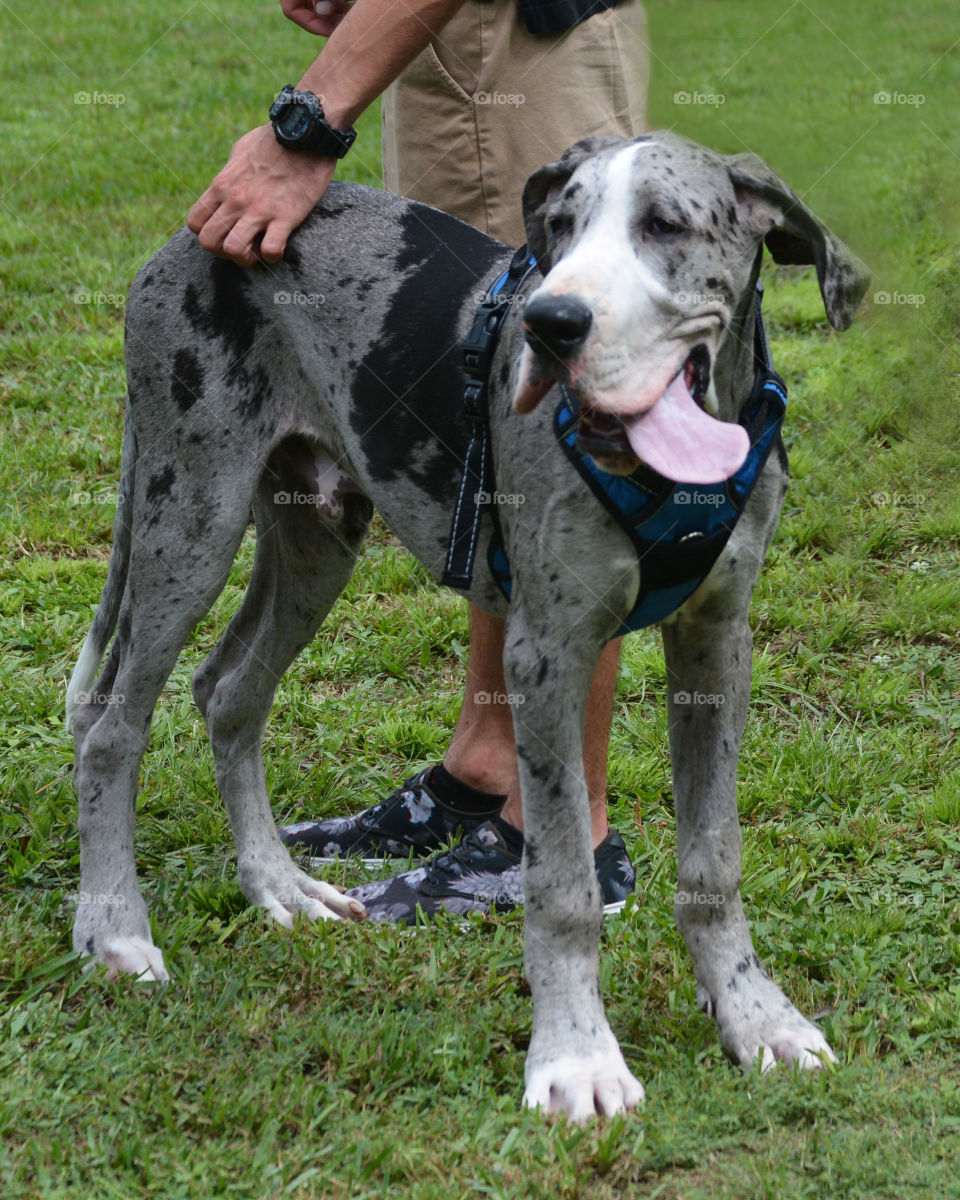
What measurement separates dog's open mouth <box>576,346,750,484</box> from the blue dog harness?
0.42 ft

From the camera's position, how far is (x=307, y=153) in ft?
10.6

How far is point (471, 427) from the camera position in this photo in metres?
3.04

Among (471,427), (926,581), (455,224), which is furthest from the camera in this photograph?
(926,581)

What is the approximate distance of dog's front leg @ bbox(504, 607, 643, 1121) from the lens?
9.00 ft

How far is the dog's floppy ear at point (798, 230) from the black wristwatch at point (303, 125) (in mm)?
1037

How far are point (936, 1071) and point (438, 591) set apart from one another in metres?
2.80

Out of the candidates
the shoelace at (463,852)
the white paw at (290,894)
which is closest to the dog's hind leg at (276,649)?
the white paw at (290,894)

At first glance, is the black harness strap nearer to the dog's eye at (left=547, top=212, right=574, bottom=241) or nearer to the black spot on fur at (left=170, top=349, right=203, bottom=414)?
the dog's eye at (left=547, top=212, right=574, bottom=241)

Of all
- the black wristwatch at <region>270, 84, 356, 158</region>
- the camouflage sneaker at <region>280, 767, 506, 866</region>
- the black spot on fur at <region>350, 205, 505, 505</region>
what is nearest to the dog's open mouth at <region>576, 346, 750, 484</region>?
the black spot on fur at <region>350, 205, 505, 505</region>

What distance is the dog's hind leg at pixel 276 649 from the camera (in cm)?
357

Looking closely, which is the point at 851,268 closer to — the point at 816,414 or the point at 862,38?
the point at 862,38

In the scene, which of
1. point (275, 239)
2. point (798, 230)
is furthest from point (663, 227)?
point (275, 239)

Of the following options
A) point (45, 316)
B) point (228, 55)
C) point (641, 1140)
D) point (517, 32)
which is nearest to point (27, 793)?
point (641, 1140)

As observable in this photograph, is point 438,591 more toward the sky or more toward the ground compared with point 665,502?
more toward the ground
